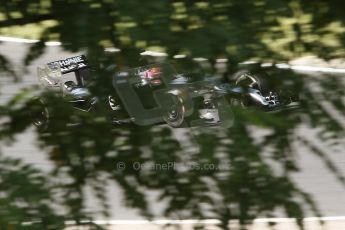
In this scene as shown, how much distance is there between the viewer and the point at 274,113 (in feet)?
9.59

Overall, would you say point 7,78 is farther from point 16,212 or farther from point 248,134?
point 248,134

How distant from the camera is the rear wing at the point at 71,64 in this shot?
115 inches

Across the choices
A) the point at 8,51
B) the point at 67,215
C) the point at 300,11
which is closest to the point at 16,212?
the point at 67,215

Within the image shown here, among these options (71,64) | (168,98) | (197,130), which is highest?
(71,64)

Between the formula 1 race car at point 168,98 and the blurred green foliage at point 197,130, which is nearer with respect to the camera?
the blurred green foliage at point 197,130

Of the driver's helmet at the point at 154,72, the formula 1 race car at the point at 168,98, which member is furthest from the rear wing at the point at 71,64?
the driver's helmet at the point at 154,72

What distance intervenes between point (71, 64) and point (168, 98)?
478mm

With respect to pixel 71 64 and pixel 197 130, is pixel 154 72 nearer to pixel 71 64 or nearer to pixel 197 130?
pixel 197 130

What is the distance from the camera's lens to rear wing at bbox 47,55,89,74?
2.92 m

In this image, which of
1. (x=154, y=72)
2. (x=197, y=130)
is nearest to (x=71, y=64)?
(x=154, y=72)

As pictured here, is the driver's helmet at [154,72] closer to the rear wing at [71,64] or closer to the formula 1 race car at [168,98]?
the formula 1 race car at [168,98]

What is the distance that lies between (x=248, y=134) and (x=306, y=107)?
0.30 metres

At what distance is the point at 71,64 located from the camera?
10.5ft

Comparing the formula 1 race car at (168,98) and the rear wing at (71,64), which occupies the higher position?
the rear wing at (71,64)
